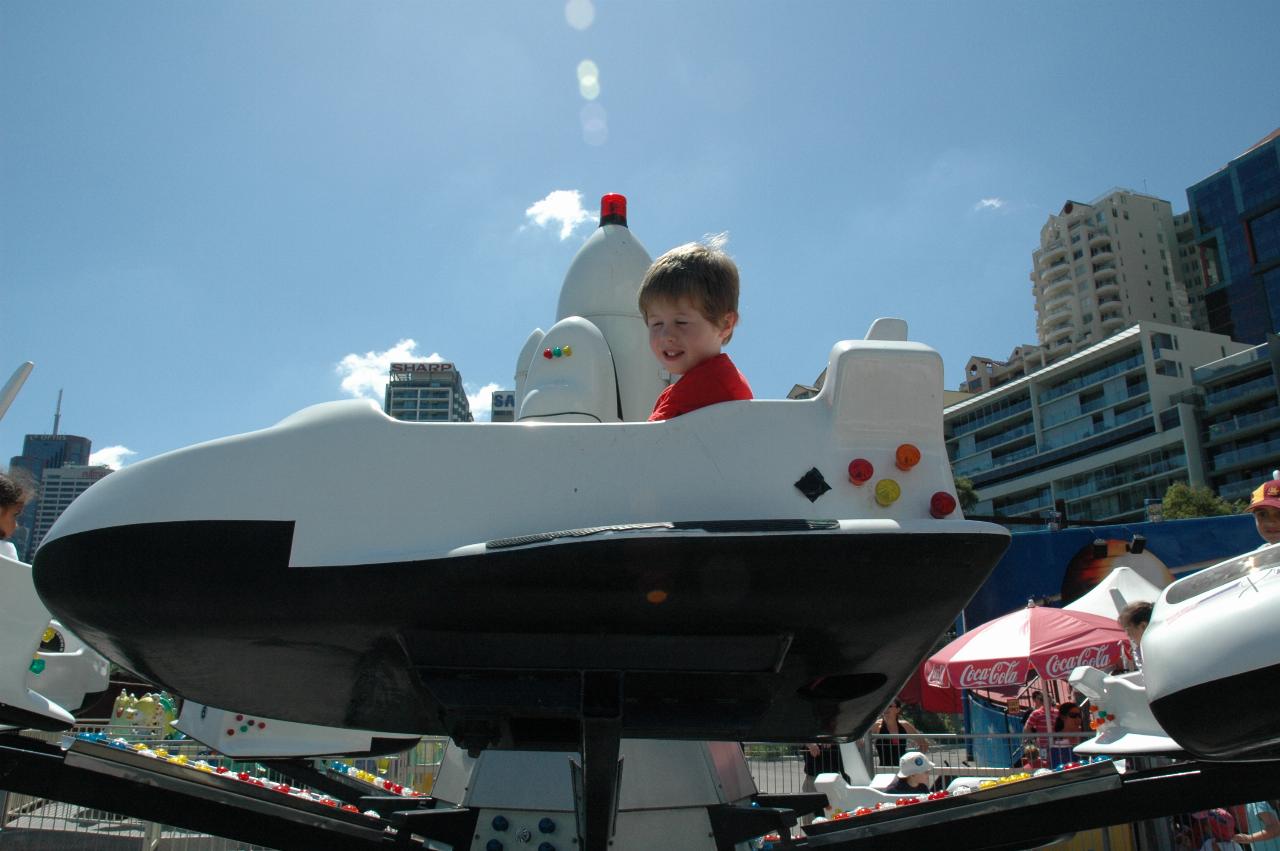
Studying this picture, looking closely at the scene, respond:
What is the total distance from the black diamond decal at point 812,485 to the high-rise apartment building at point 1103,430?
74.9 meters

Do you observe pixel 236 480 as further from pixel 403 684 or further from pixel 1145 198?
pixel 1145 198

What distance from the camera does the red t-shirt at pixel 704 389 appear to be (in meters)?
2.45

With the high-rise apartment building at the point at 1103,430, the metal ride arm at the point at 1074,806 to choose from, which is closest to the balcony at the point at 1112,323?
the high-rise apartment building at the point at 1103,430

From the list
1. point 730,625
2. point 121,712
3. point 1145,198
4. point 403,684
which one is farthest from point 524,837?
point 1145,198

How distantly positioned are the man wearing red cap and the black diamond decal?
103 inches

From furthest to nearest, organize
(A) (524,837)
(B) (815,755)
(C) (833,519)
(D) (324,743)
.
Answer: (B) (815,755), (D) (324,743), (A) (524,837), (C) (833,519)

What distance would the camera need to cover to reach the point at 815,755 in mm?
8344

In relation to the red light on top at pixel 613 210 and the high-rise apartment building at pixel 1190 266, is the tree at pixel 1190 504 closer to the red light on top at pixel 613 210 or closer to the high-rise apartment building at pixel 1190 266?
the red light on top at pixel 613 210

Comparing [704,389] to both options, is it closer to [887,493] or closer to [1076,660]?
[887,493]

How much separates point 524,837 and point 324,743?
1.67 metres

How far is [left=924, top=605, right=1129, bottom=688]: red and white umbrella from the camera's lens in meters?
10.1

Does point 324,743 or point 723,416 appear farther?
point 324,743

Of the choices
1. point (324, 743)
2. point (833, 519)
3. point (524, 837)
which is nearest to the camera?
point (833, 519)

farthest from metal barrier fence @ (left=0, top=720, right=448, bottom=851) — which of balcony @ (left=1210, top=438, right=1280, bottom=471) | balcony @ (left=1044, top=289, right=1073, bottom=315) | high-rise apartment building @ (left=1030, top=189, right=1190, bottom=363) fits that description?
balcony @ (left=1044, top=289, right=1073, bottom=315)
